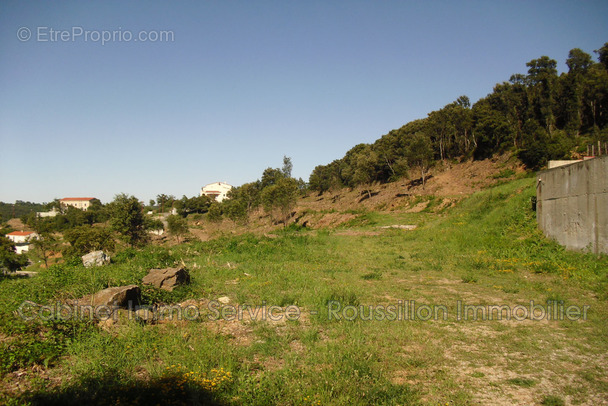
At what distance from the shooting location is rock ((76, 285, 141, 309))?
6691 millimetres

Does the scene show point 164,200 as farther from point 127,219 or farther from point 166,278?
point 166,278

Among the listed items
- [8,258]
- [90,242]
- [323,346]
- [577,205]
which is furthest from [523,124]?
[8,258]

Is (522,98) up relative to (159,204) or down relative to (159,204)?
up

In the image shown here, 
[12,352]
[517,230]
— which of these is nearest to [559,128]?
[517,230]

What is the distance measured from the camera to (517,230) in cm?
1568

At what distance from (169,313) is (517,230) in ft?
Answer: 48.3

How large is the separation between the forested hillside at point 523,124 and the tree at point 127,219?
32453 mm

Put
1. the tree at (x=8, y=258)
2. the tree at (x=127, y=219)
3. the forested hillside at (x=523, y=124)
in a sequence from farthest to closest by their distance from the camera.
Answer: the tree at (x=127, y=219) → the tree at (x=8, y=258) → the forested hillside at (x=523, y=124)

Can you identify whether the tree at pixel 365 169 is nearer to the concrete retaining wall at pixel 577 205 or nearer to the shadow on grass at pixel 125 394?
the concrete retaining wall at pixel 577 205

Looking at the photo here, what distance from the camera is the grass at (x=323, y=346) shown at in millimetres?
4453

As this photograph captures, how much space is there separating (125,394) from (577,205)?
14632 mm

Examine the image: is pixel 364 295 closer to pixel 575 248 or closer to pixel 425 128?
pixel 575 248

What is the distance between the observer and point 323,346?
591 cm

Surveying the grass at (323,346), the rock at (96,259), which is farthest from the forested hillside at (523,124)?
the rock at (96,259)
